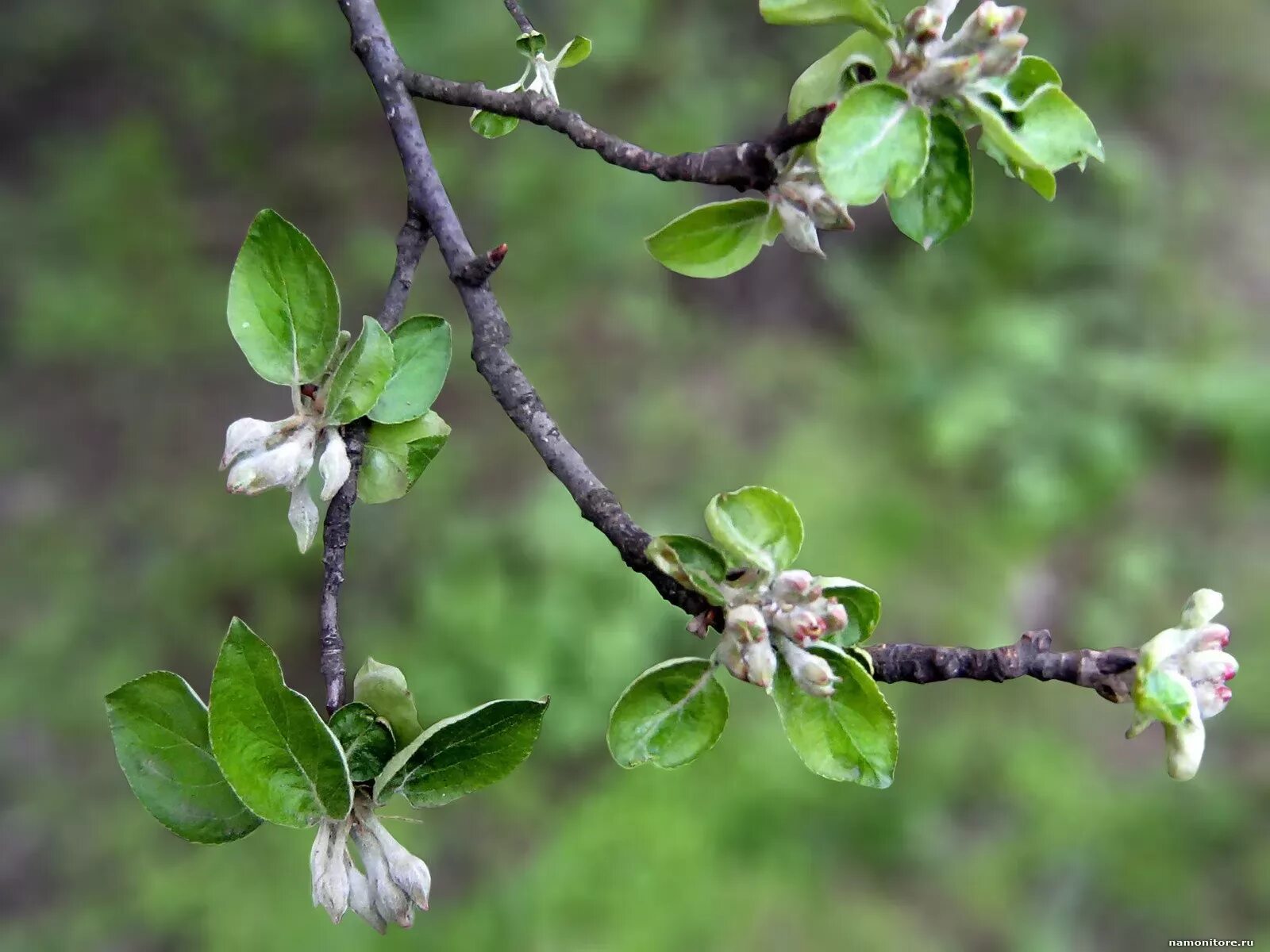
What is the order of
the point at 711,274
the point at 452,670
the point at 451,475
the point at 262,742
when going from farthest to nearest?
the point at 451,475 < the point at 452,670 < the point at 711,274 < the point at 262,742

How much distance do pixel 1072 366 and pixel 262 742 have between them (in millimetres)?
3365

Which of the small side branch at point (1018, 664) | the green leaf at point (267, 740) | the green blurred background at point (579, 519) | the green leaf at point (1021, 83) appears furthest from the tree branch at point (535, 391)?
the green blurred background at point (579, 519)

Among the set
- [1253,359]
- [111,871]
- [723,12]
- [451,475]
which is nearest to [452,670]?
[451,475]

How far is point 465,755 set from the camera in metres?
0.63

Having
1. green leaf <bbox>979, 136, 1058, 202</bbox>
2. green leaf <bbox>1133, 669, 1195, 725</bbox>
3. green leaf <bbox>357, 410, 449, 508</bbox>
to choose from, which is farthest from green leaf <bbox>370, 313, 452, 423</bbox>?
green leaf <bbox>1133, 669, 1195, 725</bbox>

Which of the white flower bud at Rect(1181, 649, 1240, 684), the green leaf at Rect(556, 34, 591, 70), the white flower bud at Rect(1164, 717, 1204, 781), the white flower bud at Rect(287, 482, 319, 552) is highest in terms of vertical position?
the green leaf at Rect(556, 34, 591, 70)

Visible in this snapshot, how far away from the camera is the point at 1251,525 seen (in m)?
3.25

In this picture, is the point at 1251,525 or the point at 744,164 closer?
the point at 744,164

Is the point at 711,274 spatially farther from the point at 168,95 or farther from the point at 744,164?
the point at 168,95

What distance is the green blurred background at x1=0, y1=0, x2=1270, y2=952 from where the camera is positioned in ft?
7.83

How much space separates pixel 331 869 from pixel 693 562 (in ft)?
0.99

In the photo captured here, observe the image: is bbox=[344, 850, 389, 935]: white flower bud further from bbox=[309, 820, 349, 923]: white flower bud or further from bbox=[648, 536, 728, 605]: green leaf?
bbox=[648, 536, 728, 605]: green leaf

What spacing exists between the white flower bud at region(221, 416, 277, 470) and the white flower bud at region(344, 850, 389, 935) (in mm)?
278

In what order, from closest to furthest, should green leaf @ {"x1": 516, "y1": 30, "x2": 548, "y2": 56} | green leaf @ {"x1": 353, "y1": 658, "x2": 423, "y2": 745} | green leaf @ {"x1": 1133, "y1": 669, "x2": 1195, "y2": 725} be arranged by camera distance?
green leaf @ {"x1": 1133, "y1": 669, "x2": 1195, "y2": 725}, green leaf @ {"x1": 353, "y1": 658, "x2": 423, "y2": 745}, green leaf @ {"x1": 516, "y1": 30, "x2": 548, "y2": 56}
